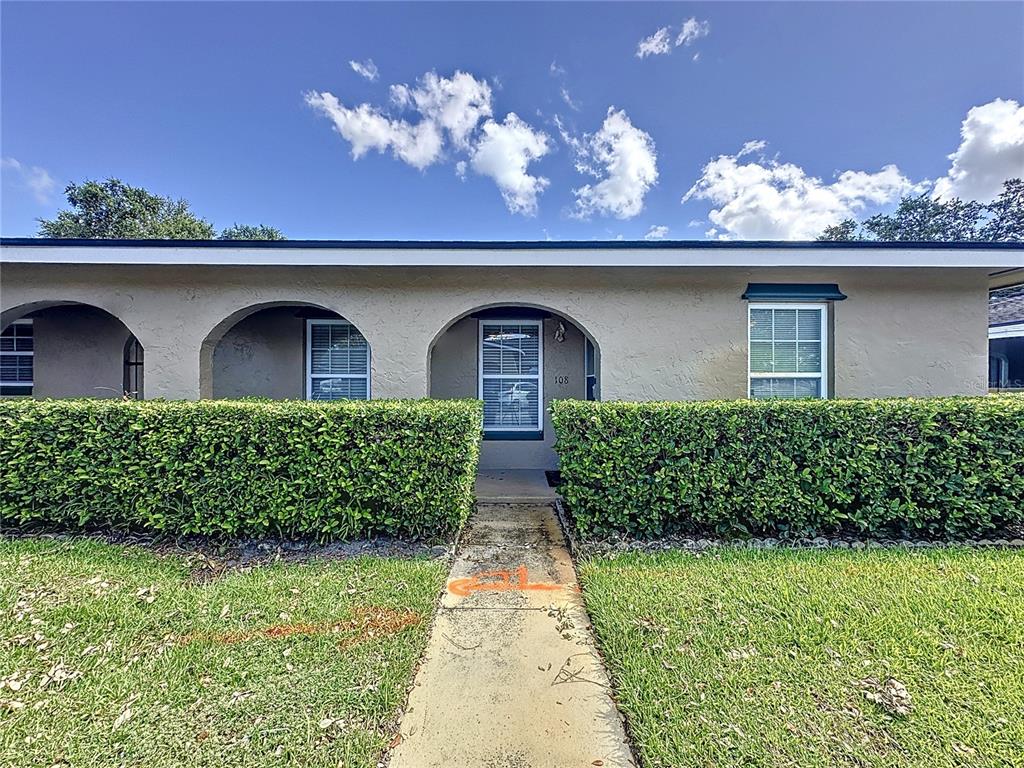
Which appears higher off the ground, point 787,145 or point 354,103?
point 354,103

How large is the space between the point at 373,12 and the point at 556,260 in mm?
8934

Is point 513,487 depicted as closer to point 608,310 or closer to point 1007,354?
point 608,310

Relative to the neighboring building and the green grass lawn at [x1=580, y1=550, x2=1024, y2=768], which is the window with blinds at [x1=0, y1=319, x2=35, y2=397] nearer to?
the green grass lawn at [x1=580, y1=550, x2=1024, y2=768]

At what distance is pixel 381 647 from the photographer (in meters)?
2.63

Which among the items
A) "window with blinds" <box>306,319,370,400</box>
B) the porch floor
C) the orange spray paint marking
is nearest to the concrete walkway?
the orange spray paint marking

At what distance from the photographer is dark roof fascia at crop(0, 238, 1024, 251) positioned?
524 centimetres

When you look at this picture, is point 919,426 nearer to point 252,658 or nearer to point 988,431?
point 988,431

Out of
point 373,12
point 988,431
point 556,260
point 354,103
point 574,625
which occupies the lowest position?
point 574,625

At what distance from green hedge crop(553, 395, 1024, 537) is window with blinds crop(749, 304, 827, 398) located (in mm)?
2021

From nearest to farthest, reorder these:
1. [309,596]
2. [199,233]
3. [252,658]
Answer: [252,658] < [309,596] < [199,233]

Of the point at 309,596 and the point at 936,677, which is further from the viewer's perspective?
the point at 309,596

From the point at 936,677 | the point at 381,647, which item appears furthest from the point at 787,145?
the point at 381,647

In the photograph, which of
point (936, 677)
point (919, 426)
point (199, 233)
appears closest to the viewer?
point (936, 677)

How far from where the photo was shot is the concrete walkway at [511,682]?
193 cm
